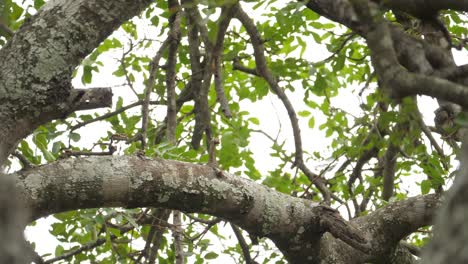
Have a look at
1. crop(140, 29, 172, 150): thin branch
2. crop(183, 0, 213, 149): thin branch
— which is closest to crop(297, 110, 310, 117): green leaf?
crop(183, 0, 213, 149): thin branch

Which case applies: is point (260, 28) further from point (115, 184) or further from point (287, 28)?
point (115, 184)

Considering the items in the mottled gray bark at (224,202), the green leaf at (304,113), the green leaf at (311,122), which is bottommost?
the mottled gray bark at (224,202)

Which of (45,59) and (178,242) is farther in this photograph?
(178,242)

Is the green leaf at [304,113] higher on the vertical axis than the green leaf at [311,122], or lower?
higher

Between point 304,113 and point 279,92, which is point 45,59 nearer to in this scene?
point 279,92

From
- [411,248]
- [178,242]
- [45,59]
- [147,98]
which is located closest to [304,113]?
[411,248]

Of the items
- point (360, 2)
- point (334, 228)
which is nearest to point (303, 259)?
point (334, 228)

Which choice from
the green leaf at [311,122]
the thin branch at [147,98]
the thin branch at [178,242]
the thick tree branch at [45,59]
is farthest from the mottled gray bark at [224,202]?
the green leaf at [311,122]

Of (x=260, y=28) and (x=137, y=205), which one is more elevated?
(x=260, y=28)

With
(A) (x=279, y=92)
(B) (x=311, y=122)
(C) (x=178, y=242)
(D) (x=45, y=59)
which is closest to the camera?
(D) (x=45, y=59)

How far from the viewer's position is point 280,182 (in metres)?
4.90

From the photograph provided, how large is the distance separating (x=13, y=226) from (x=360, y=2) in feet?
3.49

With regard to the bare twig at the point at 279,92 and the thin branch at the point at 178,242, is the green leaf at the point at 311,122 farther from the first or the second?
the thin branch at the point at 178,242

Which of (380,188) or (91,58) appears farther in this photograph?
(380,188)
